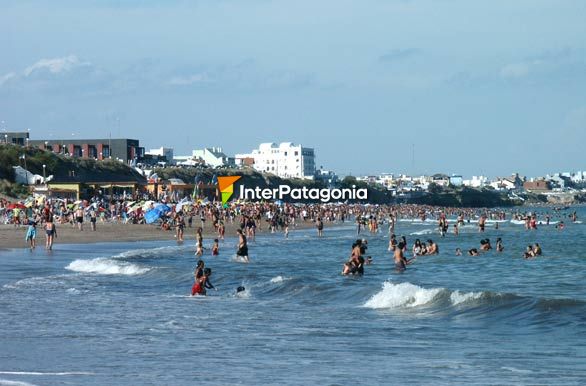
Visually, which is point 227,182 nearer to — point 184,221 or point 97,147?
point 97,147

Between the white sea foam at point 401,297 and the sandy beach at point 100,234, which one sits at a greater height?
the sandy beach at point 100,234

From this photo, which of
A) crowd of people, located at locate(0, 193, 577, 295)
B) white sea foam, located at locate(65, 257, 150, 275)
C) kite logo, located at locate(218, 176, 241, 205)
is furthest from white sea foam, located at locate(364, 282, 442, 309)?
kite logo, located at locate(218, 176, 241, 205)

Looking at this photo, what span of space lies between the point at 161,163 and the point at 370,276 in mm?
122295

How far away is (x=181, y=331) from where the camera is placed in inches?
574

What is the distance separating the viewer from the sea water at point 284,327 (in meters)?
11.0

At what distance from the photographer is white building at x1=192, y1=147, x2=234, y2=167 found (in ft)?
583

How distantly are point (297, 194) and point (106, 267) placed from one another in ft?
404

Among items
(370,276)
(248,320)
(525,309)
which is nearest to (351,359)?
(248,320)

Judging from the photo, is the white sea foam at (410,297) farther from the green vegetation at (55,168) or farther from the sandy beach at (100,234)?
the green vegetation at (55,168)

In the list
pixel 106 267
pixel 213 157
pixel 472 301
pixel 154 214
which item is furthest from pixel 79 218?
pixel 213 157

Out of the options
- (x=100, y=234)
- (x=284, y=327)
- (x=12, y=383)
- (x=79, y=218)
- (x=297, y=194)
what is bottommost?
(x=284, y=327)

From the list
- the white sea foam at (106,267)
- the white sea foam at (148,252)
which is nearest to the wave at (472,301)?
the white sea foam at (106,267)

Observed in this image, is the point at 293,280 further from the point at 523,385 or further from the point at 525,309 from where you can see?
the point at 523,385

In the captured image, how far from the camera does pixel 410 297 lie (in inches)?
771
